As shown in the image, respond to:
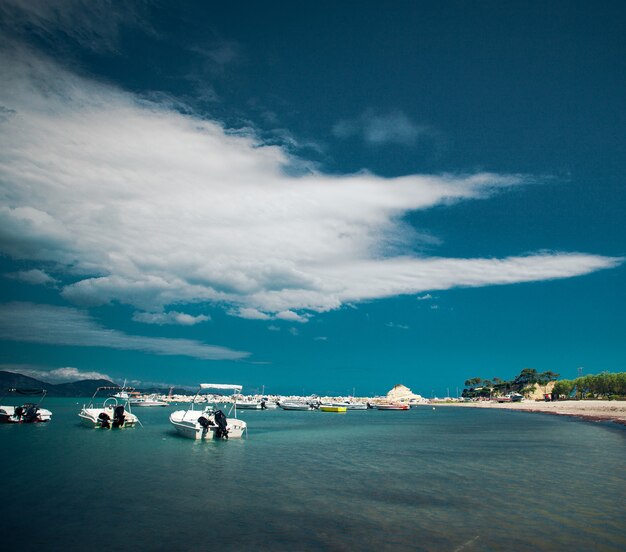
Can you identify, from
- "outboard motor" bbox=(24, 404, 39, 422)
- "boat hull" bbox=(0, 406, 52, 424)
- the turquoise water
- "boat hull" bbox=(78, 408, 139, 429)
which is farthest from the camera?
"outboard motor" bbox=(24, 404, 39, 422)

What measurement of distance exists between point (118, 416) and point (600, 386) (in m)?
130

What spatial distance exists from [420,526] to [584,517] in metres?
6.17

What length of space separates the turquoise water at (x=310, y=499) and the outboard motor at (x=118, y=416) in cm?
1442

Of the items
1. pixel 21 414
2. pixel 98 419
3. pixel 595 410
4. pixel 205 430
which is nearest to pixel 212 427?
pixel 205 430

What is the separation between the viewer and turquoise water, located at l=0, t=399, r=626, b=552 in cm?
1348

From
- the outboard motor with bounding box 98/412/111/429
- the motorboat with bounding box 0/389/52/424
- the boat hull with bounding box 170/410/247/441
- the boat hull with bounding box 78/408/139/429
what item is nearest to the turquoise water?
the boat hull with bounding box 170/410/247/441

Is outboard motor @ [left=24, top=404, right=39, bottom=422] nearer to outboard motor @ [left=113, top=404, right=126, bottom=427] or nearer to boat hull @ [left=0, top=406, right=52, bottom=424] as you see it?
boat hull @ [left=0, top=406, right=52, bottom=424]

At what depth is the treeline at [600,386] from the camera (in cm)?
12012

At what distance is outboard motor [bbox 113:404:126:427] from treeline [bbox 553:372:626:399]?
405 feet

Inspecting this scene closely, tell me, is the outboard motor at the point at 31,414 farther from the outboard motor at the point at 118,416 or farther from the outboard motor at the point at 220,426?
the outboard motor at the point at 220,426

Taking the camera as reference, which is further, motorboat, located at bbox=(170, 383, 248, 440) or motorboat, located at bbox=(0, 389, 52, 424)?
motorboat, located at bbox=(0, 389, 52, 424)

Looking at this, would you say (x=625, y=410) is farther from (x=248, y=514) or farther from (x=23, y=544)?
(x=23, y=544)

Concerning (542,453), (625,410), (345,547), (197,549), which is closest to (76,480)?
(197,549)

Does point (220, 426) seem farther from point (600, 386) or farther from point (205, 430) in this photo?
point (600, 386)
